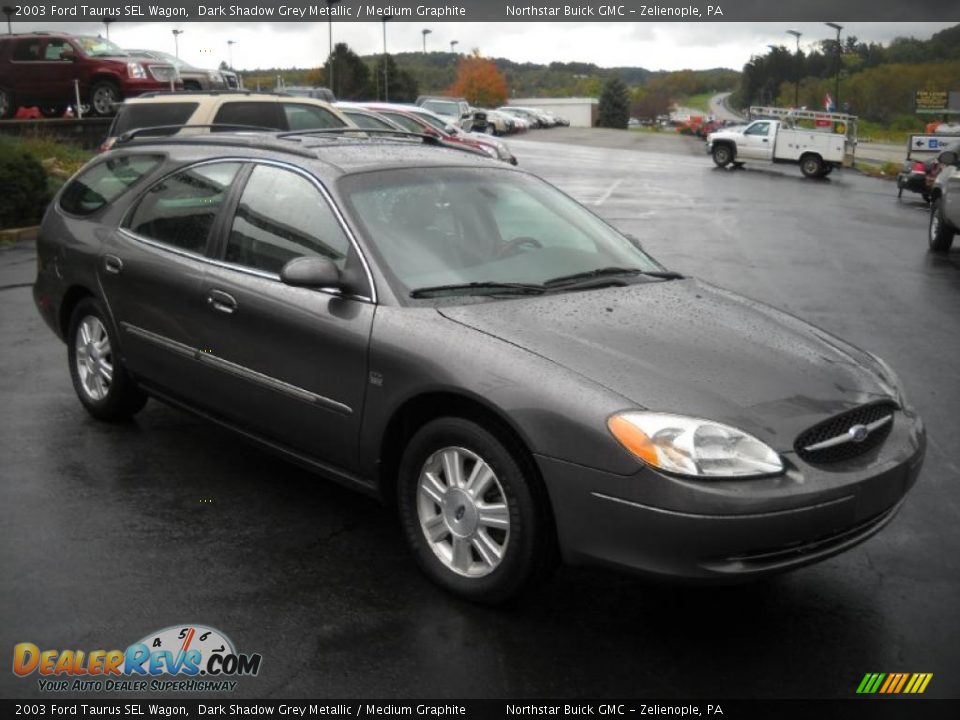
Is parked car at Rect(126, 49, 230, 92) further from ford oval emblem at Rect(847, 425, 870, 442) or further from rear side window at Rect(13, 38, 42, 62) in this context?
ford oval emblem at Rect(847, 425, 870, 442)

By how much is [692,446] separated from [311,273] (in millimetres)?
1697

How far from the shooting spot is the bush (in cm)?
1488

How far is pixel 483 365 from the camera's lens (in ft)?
12.7

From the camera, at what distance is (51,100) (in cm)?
2464

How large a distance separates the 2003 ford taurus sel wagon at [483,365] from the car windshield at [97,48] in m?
20.3

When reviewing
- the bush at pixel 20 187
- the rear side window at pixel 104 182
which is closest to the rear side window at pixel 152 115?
the bush at pixel 20 187

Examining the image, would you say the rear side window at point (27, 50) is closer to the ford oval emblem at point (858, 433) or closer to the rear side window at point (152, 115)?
the rear side window at point (152, 115)

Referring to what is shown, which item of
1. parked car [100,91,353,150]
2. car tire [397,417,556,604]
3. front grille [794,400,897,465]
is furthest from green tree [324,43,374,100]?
front grille [794,400,897,465]

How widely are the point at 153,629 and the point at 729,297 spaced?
2799 millimetres

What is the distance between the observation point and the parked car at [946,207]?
45.4ft

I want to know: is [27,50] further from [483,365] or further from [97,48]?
[483,365]

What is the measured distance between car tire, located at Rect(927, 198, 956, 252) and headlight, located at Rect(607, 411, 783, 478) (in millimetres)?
12020

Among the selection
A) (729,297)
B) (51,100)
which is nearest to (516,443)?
(729,297)

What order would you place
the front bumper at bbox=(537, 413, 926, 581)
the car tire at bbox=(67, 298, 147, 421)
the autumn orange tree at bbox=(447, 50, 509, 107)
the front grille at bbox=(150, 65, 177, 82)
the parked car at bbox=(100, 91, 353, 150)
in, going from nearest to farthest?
the front bumper at bbox=(537, 413, 926, 581) < the car tire at bbox=(67, 298, 147, 421) < the parked car at bbox=(100, 91, 353, 150) < the front grille at bbox=(150, 65, 177, 82) < the autumn orange tree at bbox=(447, 50, 509, 107)
